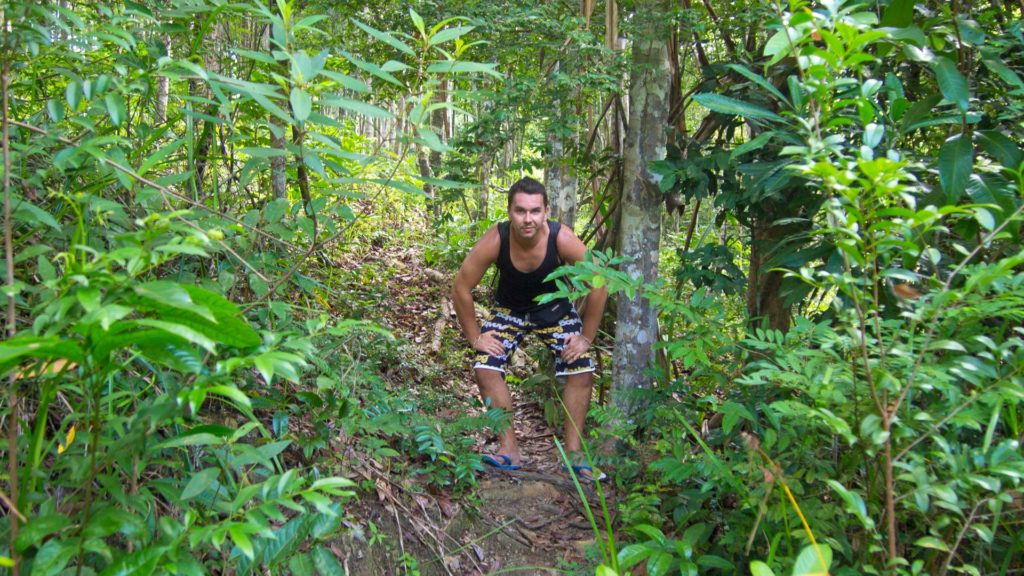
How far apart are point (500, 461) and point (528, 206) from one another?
1455 millimetres

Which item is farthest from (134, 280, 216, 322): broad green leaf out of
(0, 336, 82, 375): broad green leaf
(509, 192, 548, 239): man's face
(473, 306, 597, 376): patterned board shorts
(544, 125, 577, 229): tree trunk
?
(544, 125, 577, 229): tree trunk

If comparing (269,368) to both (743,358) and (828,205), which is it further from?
(743,358)

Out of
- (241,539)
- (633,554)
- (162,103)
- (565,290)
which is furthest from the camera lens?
(162,103)

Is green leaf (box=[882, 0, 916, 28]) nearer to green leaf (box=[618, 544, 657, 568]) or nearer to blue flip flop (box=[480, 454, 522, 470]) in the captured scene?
green leaf (box=[618, 544, 657, 568])

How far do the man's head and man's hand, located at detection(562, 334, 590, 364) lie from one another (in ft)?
2.24

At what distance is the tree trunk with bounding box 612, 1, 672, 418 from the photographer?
163 inches

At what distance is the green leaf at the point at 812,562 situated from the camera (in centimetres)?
169

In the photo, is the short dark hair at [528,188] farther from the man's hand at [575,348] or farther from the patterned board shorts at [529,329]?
the man's hand at [575,348]

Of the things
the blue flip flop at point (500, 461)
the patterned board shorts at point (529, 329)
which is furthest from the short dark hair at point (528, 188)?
the blue flip flop at point (500, 461)

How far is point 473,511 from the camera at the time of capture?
3.49m

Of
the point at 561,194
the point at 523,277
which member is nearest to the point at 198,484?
the point at 523,277

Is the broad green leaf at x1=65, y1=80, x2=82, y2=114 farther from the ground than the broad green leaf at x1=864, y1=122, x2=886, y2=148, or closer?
closer

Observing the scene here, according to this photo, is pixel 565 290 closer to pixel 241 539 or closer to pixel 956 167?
pixel 956 167

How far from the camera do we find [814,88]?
1792mm
